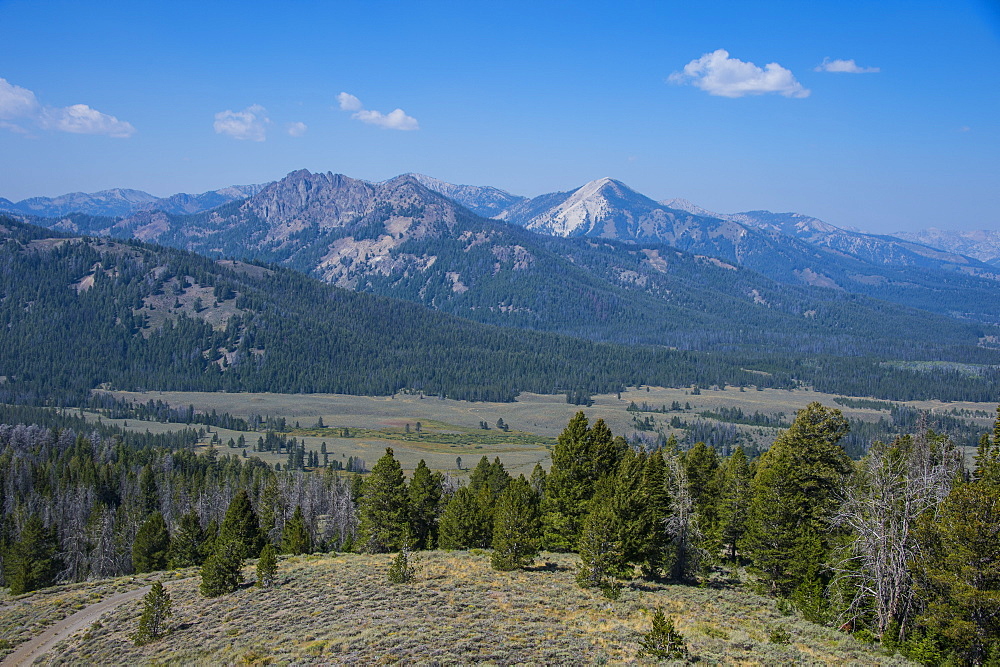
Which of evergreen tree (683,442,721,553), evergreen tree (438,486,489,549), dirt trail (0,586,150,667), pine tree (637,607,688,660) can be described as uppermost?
evergreen tree (683,442,721,553)

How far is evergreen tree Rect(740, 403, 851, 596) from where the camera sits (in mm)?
45406

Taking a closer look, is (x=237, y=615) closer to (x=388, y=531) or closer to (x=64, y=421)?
(x=388, y=531)

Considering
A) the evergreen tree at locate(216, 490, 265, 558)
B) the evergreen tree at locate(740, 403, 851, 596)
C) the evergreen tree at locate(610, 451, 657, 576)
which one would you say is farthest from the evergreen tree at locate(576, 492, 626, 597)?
the evergreen tree at locate(216, 490, 265, 558)

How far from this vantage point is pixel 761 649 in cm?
3534

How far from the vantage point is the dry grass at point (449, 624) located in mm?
34062

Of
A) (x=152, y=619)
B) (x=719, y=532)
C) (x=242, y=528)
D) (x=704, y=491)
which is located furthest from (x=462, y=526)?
(x=152, y=619)

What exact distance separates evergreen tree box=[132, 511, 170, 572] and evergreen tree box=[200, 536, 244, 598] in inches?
1206

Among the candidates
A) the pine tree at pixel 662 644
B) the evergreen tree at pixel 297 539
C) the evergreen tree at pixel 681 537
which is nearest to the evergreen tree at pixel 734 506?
the evergreen tree at pixel 681 537

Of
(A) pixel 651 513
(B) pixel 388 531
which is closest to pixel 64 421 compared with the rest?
(B) pixel 388 531

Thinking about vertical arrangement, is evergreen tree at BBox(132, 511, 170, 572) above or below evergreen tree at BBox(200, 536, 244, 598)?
below

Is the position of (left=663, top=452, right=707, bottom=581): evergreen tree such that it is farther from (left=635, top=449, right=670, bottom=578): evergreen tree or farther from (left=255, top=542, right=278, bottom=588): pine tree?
(left=255, top=542, right=278, bottom=588): pine tree

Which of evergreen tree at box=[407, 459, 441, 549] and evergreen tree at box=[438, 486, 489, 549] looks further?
evergreen tree at box=[407, 459, 441, 549]

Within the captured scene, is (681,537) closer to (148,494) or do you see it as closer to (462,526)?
(462,526)

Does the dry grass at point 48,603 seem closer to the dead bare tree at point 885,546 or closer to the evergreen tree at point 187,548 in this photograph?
the evergreen tree at point 187,548
